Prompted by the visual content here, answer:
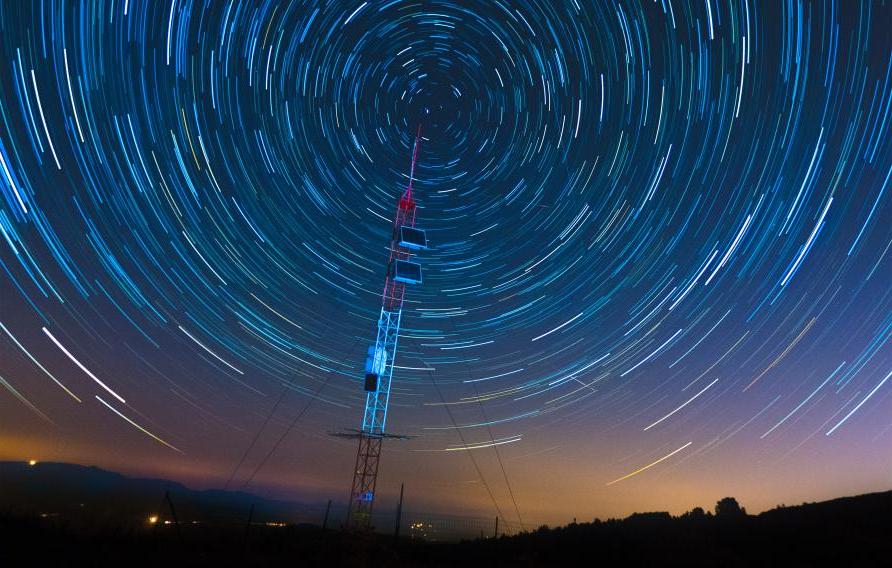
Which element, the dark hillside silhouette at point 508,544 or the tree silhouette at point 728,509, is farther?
the tree silhouette at point 728,509

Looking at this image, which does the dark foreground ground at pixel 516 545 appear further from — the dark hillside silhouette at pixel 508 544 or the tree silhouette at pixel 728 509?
the tree silhouette at pixel 728 509

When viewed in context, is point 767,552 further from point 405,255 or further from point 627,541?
point 405,255

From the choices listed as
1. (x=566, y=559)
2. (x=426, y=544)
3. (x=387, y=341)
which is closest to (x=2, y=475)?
(x=387, y=341)

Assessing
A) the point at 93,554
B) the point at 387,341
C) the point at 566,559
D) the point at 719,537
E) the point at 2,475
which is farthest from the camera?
the point at 2,475

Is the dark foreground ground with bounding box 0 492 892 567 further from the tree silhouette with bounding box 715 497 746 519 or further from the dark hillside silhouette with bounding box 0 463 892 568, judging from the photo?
the tree silhouette with bounding box 715 497 746 519

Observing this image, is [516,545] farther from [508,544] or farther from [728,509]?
[728,509]

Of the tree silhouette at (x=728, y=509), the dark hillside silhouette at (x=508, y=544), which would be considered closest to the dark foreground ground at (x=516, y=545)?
the dark hillside silhouette at (x=508, y=544)

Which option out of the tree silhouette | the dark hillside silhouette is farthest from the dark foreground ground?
the tree silhouette

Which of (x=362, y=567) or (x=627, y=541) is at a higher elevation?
(x=627, y=541)
